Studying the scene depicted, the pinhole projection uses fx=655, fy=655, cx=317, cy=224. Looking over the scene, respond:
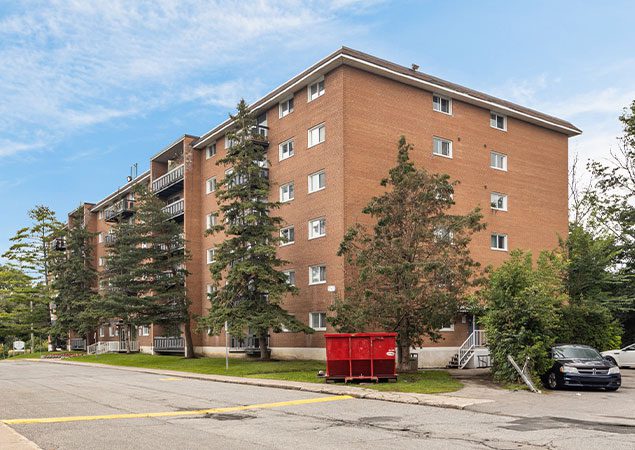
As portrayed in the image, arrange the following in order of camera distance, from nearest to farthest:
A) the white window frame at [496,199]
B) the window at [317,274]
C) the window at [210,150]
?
the window at [317,274], the white window frame at [496,199], the window at [210,150]

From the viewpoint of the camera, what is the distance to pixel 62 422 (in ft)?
42.8

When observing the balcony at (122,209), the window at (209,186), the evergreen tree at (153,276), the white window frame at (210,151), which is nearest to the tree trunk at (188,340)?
the evergreen tree at (153,276)

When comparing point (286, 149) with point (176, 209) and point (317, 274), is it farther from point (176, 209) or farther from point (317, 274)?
point (176, 209)

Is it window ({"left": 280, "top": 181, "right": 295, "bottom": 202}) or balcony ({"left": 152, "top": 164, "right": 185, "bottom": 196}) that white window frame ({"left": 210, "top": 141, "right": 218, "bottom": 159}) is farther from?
window ({"left": 280, "top": 181, "right": 295, "bottom": 202})

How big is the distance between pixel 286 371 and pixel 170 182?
24.3m

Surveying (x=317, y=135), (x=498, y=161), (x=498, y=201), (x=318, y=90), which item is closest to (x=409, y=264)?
(x=317, y=135)

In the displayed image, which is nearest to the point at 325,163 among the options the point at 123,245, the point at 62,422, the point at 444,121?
the point at 444,121

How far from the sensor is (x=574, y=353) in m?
21.4

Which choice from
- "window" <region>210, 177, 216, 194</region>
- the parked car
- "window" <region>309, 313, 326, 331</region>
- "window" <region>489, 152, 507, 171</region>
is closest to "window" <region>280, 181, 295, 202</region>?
"window" <region>309, 313, 326, 331</region>

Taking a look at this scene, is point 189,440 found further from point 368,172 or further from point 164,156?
point 164,156

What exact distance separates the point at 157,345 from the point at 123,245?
8.10 meters

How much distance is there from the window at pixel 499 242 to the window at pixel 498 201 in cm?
157

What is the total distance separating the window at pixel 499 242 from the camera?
37.4 meters

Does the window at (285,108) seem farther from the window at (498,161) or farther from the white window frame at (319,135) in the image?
the window at (498,161)
